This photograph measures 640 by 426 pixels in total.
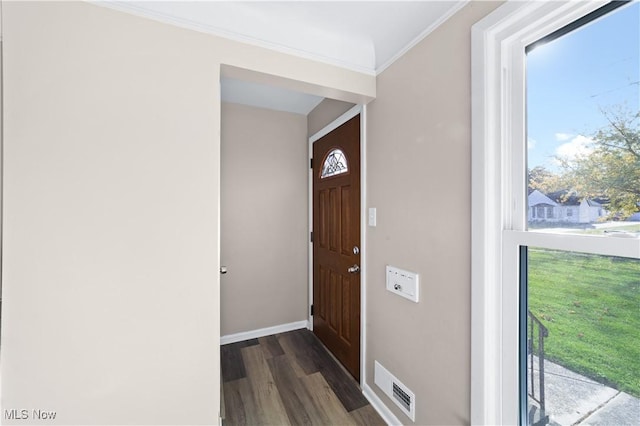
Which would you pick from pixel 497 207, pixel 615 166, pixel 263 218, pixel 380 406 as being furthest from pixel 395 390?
pixel 263 218

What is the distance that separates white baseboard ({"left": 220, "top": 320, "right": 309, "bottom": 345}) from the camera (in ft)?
8.33

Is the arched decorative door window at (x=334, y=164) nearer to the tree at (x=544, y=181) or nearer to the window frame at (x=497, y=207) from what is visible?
the window frame at (x=497, y=207)

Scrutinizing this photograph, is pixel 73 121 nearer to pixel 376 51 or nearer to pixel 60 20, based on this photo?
pixel 60 20

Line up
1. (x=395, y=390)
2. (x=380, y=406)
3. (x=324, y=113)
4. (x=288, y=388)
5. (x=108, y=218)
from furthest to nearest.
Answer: (x=324, y=113) < (x=288, y=388) < (x=380, y=406) < (x=395, y=390) < (x=108, y=218)

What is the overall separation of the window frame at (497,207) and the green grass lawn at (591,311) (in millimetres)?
86

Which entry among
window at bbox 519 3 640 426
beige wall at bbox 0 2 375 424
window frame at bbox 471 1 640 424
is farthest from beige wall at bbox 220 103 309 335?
window at bbox 519 3 640 426

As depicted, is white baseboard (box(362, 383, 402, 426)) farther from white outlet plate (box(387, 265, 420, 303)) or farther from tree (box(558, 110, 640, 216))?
tree (box(558, 110, 640, 216))

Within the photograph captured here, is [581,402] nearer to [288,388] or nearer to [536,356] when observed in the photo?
[536,356]

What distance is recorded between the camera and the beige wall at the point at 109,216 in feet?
3.41

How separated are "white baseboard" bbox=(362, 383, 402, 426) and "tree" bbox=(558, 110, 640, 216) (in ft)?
5.03

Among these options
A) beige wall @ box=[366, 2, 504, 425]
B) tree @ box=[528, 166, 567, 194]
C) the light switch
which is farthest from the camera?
the light switch

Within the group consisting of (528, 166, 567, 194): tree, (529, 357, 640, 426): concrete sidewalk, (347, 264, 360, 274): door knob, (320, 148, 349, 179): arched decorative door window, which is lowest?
(529, 357, 640, 426): concrete sidewalk

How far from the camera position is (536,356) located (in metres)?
1.01

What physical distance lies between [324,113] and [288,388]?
231 centimetres
